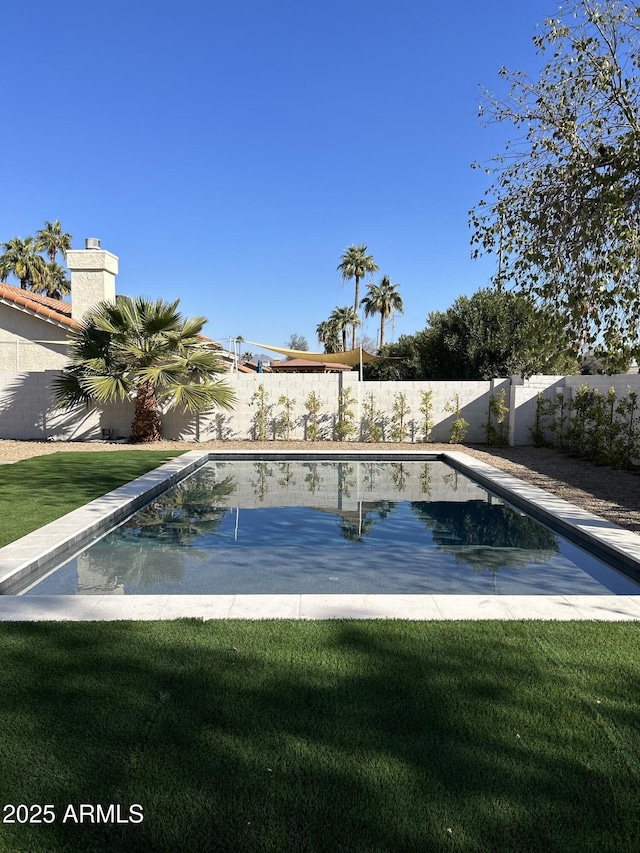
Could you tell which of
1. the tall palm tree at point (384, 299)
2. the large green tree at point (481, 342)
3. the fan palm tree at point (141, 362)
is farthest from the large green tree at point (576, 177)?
the tall palm tree at point (384, 299)

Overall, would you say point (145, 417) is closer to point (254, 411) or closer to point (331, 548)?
point (254, 411)

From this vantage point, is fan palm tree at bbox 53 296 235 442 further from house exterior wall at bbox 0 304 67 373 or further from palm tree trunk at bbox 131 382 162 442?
house exterior wall at bbox 0 304 67 373

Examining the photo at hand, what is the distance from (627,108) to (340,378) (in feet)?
37.5

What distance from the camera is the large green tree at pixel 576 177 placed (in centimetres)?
668

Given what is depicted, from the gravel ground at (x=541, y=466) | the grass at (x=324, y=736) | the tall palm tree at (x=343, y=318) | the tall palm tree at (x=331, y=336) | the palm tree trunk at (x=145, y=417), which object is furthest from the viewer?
the tall palm tree at (x=331, y=336)

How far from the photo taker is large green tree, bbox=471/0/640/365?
6676 millimetres

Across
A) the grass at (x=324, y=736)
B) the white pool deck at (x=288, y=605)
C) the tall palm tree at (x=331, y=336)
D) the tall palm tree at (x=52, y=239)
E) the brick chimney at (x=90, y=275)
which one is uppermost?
the tall palm tree at (x=52, y=239)

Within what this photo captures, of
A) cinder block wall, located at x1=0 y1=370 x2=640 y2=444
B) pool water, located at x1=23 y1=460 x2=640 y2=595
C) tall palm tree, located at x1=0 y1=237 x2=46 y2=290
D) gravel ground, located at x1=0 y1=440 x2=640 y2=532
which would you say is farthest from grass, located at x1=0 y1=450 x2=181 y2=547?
tall palm tree, located at x1=0 y1=237 x2=46 y2=290

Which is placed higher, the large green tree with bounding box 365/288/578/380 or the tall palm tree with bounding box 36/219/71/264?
the tall palm tree with bounding box 36/219/71/264

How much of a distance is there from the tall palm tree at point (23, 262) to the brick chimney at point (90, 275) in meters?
18.7

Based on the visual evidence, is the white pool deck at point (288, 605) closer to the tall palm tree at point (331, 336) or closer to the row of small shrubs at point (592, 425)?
the row of small shrubs at point (592, 425)

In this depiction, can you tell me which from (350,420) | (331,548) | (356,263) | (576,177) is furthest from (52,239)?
(576,177)

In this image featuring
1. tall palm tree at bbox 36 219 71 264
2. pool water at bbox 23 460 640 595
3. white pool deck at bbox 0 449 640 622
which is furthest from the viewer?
tall palm tree at bbox 36 219 71 264

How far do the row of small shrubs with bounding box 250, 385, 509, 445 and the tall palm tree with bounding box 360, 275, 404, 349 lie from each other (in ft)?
101
